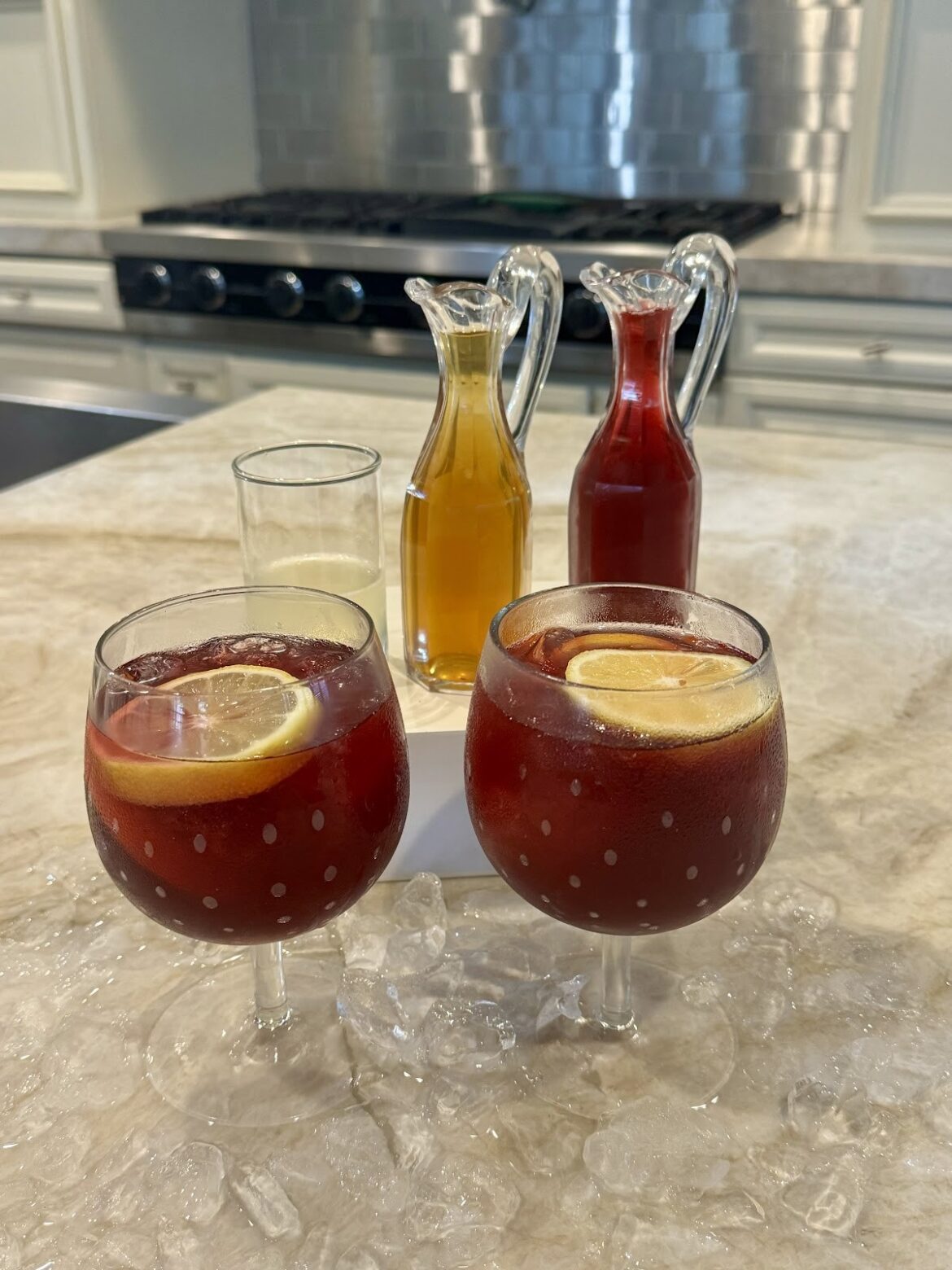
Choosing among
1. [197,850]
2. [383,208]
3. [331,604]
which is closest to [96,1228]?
[197,850]

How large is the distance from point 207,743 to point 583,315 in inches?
70.5

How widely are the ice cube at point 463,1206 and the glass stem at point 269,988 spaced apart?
0.36 ft

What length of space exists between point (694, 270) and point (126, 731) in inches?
17.2

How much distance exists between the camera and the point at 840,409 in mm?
2076

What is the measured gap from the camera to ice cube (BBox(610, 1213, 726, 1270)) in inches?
16.2

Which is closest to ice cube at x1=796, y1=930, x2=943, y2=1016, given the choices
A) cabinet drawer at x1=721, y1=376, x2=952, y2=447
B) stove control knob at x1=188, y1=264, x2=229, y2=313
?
cabinet drawer at x1=721, y1=376, x2=952, y2=447

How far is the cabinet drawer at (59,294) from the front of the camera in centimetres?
254

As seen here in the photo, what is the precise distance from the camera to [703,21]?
97.3 inches

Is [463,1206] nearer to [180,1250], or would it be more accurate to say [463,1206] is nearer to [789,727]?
[180,1250]

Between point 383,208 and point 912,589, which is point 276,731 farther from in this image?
point 383,208

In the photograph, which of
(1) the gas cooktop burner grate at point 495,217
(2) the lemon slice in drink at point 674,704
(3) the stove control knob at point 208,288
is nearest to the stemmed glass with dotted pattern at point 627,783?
(2) the lemon slice in drink at point 674,704

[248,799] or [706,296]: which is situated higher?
[706,296]

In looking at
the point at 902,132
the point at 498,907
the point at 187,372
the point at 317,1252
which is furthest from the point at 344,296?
the point at 317,1252

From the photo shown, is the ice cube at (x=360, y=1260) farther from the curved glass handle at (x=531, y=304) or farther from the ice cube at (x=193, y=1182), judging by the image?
the curved glass handle at (x=531, y=304)
